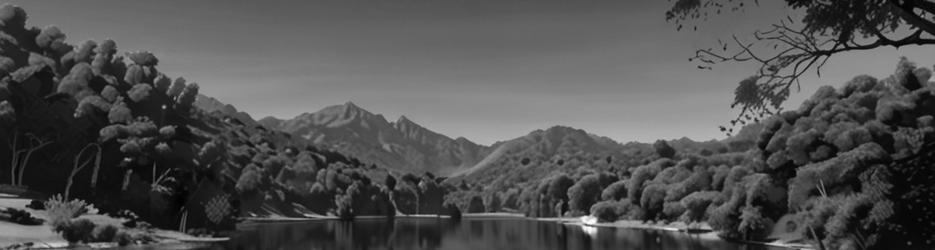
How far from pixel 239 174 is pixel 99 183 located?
291 feet

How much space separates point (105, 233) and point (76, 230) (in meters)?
3.42

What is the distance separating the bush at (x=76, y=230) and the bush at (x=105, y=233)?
1.69ft

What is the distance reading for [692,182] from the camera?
13225cm

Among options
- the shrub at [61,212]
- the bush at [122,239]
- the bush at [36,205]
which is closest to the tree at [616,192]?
the bush at [122,239]

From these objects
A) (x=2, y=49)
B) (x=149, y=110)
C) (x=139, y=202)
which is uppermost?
(x=2, y=49)

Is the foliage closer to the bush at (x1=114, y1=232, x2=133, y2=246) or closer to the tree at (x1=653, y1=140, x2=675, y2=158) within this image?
the bush at (x1=114, y1=232, x2=133, y2=246)

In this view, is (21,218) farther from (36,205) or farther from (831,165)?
(831,165)

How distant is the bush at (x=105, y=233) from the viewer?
2901 inches

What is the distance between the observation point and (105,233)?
74.6 meters

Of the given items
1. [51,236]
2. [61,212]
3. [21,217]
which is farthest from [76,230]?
[21,217]

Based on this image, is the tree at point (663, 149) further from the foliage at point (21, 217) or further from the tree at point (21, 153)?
the foliage at point (21, 217)

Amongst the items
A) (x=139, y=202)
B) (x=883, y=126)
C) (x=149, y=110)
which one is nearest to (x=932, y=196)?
(x=883, y=126)

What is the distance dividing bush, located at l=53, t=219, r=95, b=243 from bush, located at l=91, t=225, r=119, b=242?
0.52m

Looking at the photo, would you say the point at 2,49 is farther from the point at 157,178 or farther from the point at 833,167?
the point at 833,167
